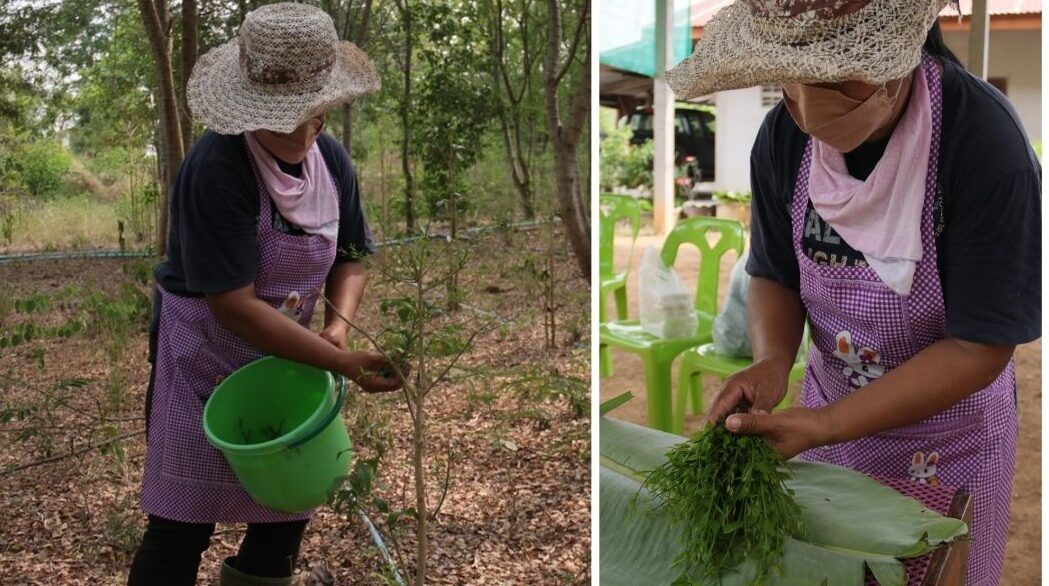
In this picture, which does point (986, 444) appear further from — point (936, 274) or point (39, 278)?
point (39, 278)

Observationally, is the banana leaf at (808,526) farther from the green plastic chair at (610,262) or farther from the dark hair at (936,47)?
the green plastic chair at (610,262)

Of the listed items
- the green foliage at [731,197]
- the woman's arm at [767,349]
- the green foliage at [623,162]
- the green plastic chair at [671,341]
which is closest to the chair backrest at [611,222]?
the green plastic chair at [671,341]

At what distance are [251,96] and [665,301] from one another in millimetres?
2087

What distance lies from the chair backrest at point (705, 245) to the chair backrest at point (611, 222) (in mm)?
577

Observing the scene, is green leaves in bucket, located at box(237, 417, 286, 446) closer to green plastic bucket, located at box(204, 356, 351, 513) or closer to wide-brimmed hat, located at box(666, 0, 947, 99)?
green plastic bucket, located at box(204, 356, 351, 513)

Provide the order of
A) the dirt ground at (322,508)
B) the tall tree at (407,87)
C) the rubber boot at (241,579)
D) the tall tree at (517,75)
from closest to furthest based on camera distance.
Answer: the rubber boot at (241,579), the dirt ground at (322,508), the tall tree at (407,87), the tall tree at (517,75)

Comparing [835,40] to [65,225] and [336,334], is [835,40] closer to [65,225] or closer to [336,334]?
[336,334]

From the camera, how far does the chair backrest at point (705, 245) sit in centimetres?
390

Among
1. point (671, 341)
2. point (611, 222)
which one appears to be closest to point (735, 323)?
point (671, 341)

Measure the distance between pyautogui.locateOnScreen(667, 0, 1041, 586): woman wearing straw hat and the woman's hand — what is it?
94cm

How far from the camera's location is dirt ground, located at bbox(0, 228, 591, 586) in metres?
2.81

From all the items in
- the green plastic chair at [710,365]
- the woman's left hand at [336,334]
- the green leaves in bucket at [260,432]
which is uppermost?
the woman's left hand at [336,334]

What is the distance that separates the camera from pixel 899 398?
1229 millimetres

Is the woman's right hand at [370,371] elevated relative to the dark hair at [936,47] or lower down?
lower down
